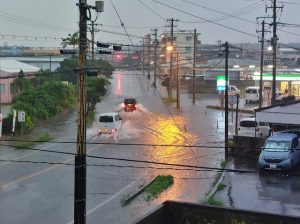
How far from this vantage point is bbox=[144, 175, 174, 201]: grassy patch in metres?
22.4

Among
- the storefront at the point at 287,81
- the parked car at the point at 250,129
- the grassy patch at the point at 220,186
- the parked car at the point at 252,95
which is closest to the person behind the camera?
the grassy patch at the point at 220,186

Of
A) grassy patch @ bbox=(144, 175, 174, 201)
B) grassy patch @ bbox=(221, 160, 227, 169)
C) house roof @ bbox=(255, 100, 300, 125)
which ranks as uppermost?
house roof @ bbox=(255, 100, 300, 125)

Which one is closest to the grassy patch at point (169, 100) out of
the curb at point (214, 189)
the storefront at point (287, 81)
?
the storefront at point (287, 81)

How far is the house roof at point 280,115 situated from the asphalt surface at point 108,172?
11.1 ft

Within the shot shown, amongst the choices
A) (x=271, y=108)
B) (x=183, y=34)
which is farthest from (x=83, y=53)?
(x=183, y=34)

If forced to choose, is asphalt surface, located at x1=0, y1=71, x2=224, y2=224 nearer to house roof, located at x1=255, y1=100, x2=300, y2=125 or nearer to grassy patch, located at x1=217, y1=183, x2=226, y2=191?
grassy patch, located at x1=217, y1=183, x2=226, y2=191

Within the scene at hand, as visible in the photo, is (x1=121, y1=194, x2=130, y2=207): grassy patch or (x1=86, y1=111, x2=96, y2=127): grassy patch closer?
(x1=121, y1=194, x2=130, y2=207): grassy patch

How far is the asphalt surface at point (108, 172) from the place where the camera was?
2042 cm

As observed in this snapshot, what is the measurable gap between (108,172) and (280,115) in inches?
403

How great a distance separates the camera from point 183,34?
452 feet

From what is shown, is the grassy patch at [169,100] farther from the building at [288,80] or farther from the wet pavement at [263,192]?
the wet pavement at [263,192]

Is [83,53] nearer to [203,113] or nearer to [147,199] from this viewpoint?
[147,199]

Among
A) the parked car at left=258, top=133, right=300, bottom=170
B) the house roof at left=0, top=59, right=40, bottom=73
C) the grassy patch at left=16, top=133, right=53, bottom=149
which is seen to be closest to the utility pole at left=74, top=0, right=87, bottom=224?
the parked car at left=258, top=133, right=300, bottom=170

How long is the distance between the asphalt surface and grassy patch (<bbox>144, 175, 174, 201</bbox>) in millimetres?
300
